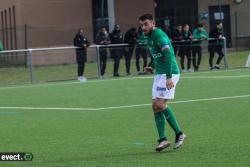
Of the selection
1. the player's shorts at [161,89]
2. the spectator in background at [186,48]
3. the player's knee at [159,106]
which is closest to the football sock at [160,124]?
the player's knee at [159,106]

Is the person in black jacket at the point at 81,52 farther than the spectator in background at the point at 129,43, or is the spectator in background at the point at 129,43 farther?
the spectator in background at the point at 129,43

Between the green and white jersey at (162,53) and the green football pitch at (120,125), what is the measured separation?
1.16 meters

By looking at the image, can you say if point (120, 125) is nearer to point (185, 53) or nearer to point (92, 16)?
point (185, 53)

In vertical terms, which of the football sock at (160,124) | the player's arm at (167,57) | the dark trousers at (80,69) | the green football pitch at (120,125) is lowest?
the green football pitch at (120,125)

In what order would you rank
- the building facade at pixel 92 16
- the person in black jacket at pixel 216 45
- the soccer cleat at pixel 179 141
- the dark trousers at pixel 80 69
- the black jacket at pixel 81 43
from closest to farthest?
the soccer cleat at pixel 179 141 < the dark trousers at pixel 80 69 < the black jacket at pixel 81 43 < the person in black jacket at pixel 216 45 < the building facade at pixel 92 16

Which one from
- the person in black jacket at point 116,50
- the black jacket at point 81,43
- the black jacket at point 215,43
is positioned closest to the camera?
the black jacket at point 81,43

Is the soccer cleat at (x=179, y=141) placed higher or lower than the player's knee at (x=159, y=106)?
lower

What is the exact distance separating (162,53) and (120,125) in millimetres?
3514

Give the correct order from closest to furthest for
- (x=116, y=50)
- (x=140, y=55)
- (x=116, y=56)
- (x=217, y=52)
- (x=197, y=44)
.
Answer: (x=116, y=56)
(x=116, y=50)
(x=140, y=55)
(x=197, y=44)
(x=217, y=52)

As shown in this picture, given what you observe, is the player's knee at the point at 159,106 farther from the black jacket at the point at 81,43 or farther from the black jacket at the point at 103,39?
the black jacket at the point at 103,39

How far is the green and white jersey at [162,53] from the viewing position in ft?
37.5

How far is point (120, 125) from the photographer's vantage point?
14.8 m

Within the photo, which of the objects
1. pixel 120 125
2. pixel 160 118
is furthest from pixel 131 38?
pixel 160 118

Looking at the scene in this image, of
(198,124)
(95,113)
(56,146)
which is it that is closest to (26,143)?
(56,146)
